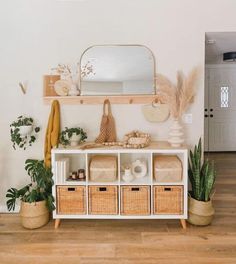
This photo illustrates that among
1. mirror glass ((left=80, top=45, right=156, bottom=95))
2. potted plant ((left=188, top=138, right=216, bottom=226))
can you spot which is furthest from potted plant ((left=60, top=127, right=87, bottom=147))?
potted plant ((left=188, top=138, right=216, bottom=226))

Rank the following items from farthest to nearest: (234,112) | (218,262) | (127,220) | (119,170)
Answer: (234,112) < (127,220) < (119,170) < (218,262)

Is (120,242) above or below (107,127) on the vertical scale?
below

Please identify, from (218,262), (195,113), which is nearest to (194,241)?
(218,262)

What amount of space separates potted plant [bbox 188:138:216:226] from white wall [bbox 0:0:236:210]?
1.17 feet

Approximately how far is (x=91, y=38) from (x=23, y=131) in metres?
1.22

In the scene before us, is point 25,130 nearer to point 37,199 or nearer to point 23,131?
point 23,131

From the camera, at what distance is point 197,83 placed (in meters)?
2.94

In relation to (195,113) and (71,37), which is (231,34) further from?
(71,37)

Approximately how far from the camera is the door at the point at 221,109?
6.19 metres

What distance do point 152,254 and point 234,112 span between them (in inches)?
194

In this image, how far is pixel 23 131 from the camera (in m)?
2.83

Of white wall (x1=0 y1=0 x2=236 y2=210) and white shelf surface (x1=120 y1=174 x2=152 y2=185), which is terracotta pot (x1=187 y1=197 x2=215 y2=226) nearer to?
white shelf surface (x1=120 y1=174 x2=152 y2=185)

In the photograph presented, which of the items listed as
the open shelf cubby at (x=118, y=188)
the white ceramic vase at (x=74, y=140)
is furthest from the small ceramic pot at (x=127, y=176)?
the white ceramic vase at (x=74, y=140)

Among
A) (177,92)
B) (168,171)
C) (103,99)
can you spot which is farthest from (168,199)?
(103,99)
